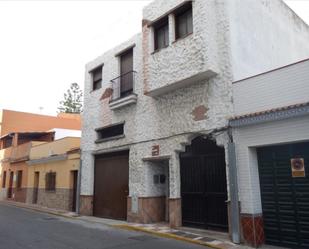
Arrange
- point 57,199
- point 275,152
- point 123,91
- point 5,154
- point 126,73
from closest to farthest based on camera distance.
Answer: point 275,152 → point 126,73 → point 123,91 → point 57,199 → point 5,154

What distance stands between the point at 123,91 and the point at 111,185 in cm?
439

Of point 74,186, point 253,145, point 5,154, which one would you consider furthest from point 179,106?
point 5,154

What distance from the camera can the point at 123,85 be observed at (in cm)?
1370

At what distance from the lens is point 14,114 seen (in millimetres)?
30266

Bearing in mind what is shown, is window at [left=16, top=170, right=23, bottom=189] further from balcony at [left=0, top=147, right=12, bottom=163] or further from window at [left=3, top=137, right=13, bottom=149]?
window at [left=3, top=137, right=13, bottom=149]

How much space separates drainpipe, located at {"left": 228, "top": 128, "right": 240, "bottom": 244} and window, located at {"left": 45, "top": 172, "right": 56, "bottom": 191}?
44.0 feet

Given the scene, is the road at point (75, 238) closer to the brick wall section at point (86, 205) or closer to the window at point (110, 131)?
the brick wall section at point (86, 205)

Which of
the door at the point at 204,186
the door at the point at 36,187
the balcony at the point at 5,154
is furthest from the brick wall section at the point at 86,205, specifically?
the balcony at the point at 5,154

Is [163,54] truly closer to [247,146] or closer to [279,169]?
[247,146]

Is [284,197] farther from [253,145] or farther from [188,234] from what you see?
[188,234]

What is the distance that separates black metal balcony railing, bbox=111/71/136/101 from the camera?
13.3 metres

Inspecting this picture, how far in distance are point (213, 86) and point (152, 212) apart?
5.53 m

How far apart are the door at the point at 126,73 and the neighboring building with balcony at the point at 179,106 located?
5 cm

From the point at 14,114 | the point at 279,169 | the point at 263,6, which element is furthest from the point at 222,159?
the point at 14,114
